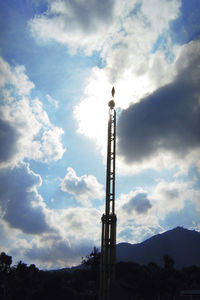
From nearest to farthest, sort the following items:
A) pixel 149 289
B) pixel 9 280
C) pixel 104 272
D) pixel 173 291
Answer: pixel 104 272, pixel 149 289, pixel 173 291, pixel 9 280

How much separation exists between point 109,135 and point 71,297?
3462 centimetres

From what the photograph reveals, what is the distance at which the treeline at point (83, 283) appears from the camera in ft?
188

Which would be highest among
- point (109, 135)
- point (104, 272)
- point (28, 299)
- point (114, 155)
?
point (109, 135)

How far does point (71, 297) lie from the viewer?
54656 mm

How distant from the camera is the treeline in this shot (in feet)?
188

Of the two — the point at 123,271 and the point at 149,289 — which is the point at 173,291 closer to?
the point at 149,289

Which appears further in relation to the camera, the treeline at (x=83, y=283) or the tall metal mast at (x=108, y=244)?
the treeline at (x=83, y=283)

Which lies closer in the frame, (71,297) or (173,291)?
(71,297)

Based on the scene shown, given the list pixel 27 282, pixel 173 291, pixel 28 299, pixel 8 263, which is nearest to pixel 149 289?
pixel 173 291

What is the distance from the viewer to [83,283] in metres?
77.9

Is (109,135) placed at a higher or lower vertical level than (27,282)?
higher

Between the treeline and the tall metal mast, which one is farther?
the treeline

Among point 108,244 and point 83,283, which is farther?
point 83,283

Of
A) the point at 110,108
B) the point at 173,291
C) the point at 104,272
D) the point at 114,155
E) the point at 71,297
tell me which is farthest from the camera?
the point at 173,291
